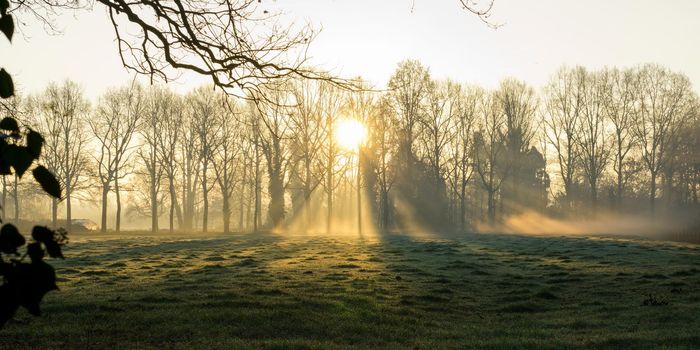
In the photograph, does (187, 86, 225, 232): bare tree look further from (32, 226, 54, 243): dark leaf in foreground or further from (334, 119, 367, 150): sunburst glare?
(32, 226, 54, 243): dark leaf in foreground

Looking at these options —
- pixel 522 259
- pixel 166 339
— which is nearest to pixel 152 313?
pixel 166 339

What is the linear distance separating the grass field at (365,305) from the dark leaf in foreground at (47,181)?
20.9 feet

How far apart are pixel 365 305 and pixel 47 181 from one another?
10.4 meters

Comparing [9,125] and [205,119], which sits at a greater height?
[205,119]

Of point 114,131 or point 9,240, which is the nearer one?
point 9,240

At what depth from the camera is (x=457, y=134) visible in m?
66.0

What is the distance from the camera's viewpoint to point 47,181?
9.31ft

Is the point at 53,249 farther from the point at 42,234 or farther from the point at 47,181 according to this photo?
the point at 47,181

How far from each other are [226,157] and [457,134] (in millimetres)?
25923

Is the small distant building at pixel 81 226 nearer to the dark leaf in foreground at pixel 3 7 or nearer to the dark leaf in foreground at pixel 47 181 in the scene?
the dark leaf in foreground at pixel 3 7

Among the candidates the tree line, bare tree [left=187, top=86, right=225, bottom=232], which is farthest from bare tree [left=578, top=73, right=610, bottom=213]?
bare tree [left=187, top=86, right=225, bottom=232]

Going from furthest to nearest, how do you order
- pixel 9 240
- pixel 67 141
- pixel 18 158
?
pixel 67 141 < pixel 18 158 < pixel 9 240

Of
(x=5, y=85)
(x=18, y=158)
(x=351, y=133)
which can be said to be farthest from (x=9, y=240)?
(x=351, y=133)

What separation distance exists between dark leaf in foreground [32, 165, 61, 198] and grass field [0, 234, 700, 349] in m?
6.37
